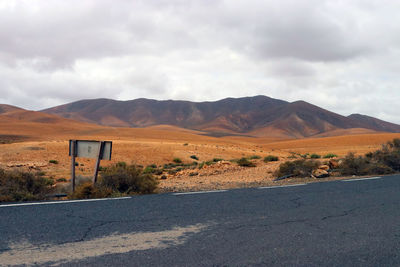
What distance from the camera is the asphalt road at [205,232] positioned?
493 cm

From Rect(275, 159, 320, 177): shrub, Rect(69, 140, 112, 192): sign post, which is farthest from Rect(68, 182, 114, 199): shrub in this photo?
Rect(275, 159, 320, 177): shrub

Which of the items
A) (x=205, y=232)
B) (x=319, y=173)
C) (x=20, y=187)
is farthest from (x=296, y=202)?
(x=319, y=173)

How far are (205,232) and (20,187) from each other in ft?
20.0

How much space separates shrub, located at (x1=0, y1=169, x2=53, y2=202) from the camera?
9219mm

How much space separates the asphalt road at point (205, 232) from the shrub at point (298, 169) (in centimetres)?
713

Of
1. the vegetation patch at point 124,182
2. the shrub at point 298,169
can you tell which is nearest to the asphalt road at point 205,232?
the vegetation patch at point 124,182

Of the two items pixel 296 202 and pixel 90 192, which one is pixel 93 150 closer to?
pixel 90 192

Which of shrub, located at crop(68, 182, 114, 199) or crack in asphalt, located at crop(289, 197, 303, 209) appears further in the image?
shrub, located at crop(68, 182, 114, 199)

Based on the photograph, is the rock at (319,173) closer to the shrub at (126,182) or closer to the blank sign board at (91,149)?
the shrub at (126,182)

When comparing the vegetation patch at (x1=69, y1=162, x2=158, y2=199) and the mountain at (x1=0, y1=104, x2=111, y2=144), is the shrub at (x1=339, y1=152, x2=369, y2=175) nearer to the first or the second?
the vegetation patch at (x1=69, y1=162, x2=158, y2=199)

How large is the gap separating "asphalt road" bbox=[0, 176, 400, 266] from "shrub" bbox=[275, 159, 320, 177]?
7.13 metres

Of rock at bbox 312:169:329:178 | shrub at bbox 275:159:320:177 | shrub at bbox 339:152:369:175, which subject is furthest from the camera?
shrub at bbox 339:152:369:175

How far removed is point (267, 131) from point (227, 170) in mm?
174944

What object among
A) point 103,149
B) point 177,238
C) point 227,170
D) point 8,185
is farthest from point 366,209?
point 227,170
